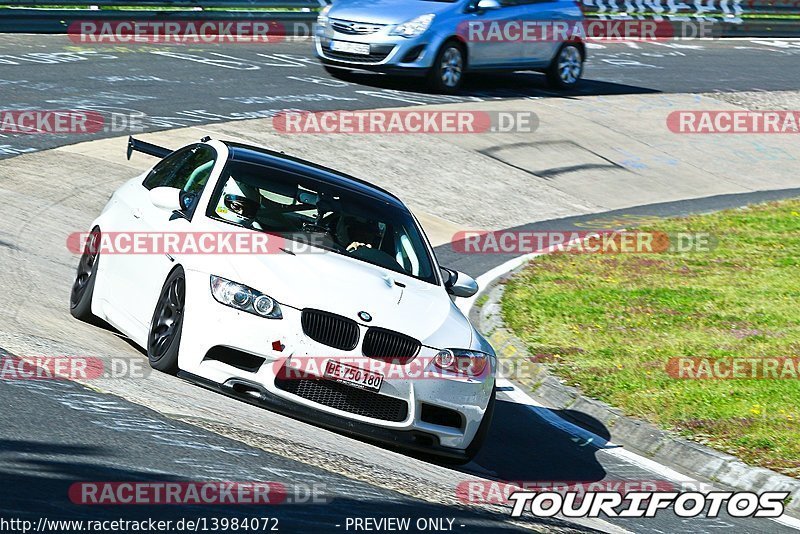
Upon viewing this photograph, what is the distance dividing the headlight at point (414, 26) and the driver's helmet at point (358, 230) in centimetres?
1248

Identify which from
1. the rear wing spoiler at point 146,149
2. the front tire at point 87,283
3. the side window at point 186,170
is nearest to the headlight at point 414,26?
the rear wing spoiler at point 146,149

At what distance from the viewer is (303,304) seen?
7.46 meters

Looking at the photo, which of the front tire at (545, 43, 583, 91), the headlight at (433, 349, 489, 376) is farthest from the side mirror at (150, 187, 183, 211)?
the front tire at (545, 43, 583, 91)

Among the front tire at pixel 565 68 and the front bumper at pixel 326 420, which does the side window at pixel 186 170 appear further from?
the front tire at pixel 565 68

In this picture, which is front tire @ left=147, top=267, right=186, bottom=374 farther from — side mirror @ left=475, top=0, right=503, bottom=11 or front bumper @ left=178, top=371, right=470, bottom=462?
side mirror @ left=475, top=0, right=503, bottom=11

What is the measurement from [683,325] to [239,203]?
5.09 meters

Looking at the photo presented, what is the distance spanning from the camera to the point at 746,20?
36.3m

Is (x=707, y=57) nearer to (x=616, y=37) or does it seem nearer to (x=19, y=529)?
(x=616, y=37)

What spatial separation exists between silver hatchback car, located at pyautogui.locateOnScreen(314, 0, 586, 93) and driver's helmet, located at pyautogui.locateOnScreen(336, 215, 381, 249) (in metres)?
12.5

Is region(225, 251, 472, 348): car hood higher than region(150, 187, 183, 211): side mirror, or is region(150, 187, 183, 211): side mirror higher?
region(150, 187, 183, 211): side mirror

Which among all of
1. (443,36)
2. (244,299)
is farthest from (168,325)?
(443,36)

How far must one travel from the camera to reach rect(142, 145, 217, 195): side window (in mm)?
9008

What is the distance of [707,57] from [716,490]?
24.4 meters

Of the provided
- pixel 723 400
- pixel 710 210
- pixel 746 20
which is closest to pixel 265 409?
pixel 723 400
